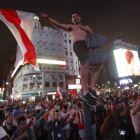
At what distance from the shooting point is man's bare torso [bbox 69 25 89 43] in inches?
126

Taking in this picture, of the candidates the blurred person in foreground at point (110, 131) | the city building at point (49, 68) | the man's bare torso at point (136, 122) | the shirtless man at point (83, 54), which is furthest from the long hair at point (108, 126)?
the city building at point (49, 68)

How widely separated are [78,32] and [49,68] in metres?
47.8

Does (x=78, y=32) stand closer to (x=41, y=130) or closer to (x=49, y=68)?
(x=41, y=130)

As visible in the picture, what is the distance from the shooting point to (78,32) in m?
3.26

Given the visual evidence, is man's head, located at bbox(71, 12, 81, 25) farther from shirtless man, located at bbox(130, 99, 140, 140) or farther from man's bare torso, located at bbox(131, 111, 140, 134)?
man's bare torso, located at bbox(131, 111, 140, 134)

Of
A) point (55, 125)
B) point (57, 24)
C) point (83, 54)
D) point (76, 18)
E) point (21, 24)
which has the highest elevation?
point (21, 24)

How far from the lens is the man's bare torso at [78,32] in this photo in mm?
3204

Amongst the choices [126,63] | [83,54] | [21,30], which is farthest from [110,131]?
[126,63]

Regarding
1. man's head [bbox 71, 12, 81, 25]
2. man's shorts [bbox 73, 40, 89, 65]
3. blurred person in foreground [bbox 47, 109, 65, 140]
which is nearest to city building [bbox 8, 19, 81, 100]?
blurred person in foreground [bbox 47, 109, 65, 140]

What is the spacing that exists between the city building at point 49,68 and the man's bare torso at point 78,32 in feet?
140

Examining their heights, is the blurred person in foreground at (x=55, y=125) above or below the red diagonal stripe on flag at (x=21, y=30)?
below

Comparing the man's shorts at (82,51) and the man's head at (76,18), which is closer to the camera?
the man's shorts at (82,51)

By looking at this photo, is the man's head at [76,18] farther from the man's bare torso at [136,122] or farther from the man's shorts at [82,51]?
the man's bare torso at [136,122]

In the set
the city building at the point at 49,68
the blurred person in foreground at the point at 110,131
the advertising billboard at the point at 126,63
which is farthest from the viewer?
the advertising billboard at the point at 126,63
